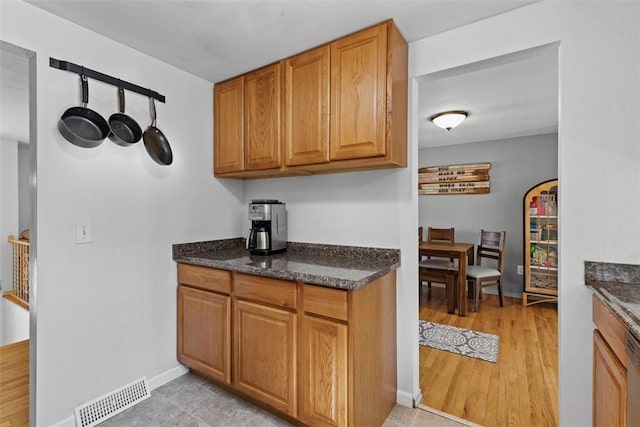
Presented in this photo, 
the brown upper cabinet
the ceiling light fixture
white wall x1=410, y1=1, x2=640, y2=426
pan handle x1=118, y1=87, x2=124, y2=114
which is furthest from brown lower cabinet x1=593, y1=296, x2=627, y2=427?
pan handle x1=118, y1=87, x2=124, y2=114

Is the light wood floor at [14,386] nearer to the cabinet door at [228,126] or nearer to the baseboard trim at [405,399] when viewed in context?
the cabinet door at [228,126]

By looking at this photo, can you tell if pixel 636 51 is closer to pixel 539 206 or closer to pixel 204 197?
pixel 204 197

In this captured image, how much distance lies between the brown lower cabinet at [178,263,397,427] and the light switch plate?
2.06 ft

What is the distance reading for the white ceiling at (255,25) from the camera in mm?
1503

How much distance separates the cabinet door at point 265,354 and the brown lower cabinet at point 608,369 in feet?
4.23

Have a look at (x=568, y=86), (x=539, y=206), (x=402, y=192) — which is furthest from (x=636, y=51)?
(x=539, y=206)

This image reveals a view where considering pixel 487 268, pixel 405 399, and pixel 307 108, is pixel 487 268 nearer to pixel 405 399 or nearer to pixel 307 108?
pixel 405 399

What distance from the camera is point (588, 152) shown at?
1.40 metres

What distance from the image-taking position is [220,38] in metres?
1.79

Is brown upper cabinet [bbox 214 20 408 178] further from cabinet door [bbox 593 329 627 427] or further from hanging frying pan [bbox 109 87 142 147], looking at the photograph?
cabinet door [bbox 593 329 627 427]

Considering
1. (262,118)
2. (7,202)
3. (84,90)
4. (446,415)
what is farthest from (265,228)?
(7,202)

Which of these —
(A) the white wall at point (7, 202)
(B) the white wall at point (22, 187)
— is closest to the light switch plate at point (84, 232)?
(A) the white wall at point (7, 202)

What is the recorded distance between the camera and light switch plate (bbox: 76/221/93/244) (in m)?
1.69

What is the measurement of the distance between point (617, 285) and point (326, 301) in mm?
1277
